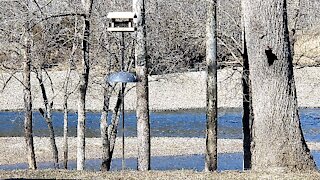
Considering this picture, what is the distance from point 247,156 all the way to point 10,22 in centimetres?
563

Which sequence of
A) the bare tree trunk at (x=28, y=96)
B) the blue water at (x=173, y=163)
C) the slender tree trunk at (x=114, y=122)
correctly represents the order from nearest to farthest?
the slender tree trunk at (x=114, y=122) → the bare tree trunk at (x=28, y=96) → the blue water at (x=173, y=163)

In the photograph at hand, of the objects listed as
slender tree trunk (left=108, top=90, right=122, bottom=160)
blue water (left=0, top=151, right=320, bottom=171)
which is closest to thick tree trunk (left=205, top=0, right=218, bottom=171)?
slender tree trunk (left=108, top=90, right=122, bottom=160)

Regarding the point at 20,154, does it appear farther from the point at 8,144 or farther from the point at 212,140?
the point at 212,140

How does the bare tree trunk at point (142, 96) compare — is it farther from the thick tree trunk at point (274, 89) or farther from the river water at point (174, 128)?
the river water at point (174, 128)

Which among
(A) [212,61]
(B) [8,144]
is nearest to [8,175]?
(A) [212,61]

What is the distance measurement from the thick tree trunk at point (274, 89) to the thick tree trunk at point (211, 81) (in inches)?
147

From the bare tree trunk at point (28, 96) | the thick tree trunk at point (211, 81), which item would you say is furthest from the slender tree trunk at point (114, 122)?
the thick tree trunk at point (211, 81)

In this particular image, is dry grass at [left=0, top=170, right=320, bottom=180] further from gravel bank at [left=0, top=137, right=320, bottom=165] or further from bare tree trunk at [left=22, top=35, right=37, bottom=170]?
gravel bank at [left=0, top=137, right=320, bottom=165]

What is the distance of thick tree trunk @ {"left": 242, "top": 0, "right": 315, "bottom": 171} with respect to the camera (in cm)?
882

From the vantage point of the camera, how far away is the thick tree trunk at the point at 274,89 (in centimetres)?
882

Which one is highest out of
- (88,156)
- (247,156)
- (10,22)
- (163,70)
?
(10,22)

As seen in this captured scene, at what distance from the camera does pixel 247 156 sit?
1386 cm

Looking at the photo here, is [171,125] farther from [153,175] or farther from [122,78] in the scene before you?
[153,175]

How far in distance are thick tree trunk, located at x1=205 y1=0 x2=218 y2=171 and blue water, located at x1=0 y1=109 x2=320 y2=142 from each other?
45.3 ft
